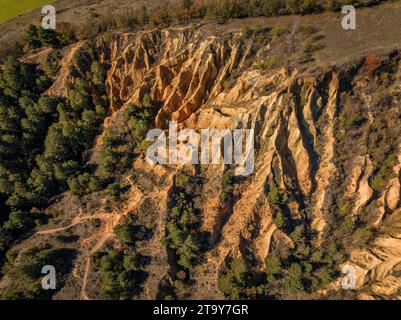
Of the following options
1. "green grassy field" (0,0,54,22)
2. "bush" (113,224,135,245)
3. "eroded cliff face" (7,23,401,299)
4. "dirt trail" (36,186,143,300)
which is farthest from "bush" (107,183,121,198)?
"green grassy field" (0,0,54,22)

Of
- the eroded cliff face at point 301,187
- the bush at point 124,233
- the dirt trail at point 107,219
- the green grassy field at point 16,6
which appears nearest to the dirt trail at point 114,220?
the dirt trail at point 107,219

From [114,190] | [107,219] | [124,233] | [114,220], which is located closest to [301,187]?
[124,233]

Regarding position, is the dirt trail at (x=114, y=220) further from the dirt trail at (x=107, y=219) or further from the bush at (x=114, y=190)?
the bush at (x=114, y=190)

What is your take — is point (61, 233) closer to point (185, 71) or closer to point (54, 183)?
point (54, 183)

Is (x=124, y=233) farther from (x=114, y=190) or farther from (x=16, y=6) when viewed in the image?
(x=16, y=6)

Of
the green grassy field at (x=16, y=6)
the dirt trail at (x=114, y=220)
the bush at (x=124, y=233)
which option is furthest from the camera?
the green grassy field at (x=16, y=6)

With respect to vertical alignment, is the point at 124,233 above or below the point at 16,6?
below
